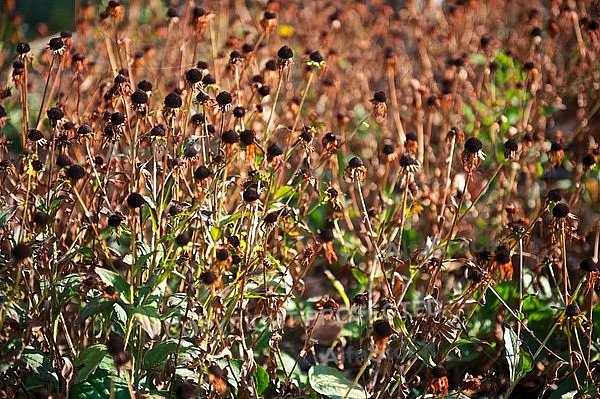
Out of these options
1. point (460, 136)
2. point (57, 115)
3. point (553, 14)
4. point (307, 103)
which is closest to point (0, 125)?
point (57, 115)

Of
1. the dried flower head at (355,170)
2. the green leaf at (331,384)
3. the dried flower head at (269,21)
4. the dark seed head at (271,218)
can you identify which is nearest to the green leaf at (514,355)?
the green leaf at (331,384)

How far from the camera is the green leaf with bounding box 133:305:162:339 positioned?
1.56m

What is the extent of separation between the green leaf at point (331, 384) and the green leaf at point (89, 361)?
53cm

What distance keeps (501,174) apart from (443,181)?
1.03 ft

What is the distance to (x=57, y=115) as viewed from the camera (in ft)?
5.85

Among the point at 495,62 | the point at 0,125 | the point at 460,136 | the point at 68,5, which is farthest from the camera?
the point at 68,5

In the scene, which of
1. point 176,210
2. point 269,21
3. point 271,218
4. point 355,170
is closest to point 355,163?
point 355,170

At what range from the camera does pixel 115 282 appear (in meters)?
1.65

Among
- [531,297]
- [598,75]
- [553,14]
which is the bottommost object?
[531,297]

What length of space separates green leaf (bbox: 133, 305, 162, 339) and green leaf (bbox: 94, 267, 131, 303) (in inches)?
2.2

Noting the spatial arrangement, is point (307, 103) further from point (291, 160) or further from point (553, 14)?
point (553, 14)

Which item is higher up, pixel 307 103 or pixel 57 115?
pixel 57 115

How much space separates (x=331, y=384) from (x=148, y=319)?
1.81 ft

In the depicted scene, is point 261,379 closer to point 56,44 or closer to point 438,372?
point 438,372
